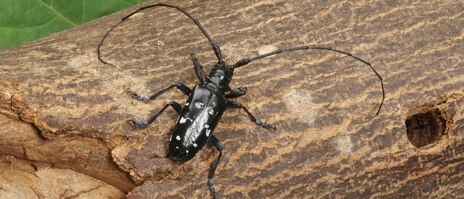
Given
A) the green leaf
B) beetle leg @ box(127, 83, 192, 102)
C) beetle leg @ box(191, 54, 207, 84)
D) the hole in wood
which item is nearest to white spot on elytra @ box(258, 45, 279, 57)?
beetle leg @ box(191, 54, 207, 84)

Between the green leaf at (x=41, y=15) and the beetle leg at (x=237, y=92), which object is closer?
the beetle leg at (x=237, y=92)

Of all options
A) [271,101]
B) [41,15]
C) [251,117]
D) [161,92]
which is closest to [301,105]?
[271,101]

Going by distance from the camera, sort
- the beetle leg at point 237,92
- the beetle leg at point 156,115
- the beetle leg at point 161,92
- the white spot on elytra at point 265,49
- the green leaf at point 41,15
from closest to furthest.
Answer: the beetle leg at point 156,115 → the beetle leg at point 161,92 → the beetle leg at point 237,92 → the white spot on elytra at point 265,49 → the green leaf at point 41,15

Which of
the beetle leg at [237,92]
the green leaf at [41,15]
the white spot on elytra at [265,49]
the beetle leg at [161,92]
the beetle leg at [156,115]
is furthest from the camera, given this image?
the green leaf at [41,15]

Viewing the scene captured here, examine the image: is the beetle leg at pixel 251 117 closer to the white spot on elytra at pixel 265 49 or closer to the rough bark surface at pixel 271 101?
the rough bark surface at pixel 271 101

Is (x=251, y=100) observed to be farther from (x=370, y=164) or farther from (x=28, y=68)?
(x=28, y=68)

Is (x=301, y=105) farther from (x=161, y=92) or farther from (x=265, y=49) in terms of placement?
(x=161, y=92)

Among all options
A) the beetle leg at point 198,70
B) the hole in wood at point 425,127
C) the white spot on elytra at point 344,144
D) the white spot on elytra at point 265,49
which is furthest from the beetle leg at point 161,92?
the hole in wood at point 425,127

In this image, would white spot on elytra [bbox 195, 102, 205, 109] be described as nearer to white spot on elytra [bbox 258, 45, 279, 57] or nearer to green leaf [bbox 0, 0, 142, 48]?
white spot on elytra [bbox 258, 45, 279, 57]
